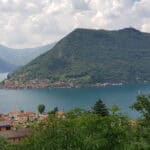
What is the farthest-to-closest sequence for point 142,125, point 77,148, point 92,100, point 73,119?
point 92,100, point 142,125, point 73,119, point 77,148

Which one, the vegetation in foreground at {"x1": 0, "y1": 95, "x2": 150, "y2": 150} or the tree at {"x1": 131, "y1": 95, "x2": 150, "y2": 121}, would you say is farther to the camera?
the tree at {"x1": 131, "y1": 95, "x2": 150, "y2": 121}

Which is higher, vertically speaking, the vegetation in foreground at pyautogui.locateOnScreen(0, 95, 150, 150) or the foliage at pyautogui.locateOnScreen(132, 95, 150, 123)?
the foliage at pyautogui.locateOnScreen(132, 95, 150, 123)

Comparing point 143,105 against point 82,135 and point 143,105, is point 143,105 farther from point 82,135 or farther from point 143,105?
point 82,135

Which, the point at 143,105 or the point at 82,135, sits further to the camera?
the point at 143,105

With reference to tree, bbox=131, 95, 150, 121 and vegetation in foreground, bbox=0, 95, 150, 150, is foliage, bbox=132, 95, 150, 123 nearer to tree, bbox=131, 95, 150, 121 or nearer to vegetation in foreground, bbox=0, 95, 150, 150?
tree, bbox=131, 95, 150, 121

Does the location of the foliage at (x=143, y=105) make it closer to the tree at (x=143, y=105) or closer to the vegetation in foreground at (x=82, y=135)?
the tree at (x=143, y=105)

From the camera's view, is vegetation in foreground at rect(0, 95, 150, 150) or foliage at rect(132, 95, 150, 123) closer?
vegetation in foreground at rect(0, 95, 150, 150)

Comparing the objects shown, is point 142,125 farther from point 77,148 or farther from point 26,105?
point 26,105

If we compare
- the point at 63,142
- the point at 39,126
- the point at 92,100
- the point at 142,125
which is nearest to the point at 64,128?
the point at 63,142

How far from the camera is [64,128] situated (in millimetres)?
22406

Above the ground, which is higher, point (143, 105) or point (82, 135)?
point (143, 105)

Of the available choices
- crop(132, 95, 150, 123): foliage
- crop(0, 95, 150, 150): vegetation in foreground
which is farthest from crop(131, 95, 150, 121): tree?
crop(0, 95, 150, 150): vegetation in foreground

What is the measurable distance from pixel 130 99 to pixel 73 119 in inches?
6226

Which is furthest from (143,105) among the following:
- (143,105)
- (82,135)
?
(82,135)
